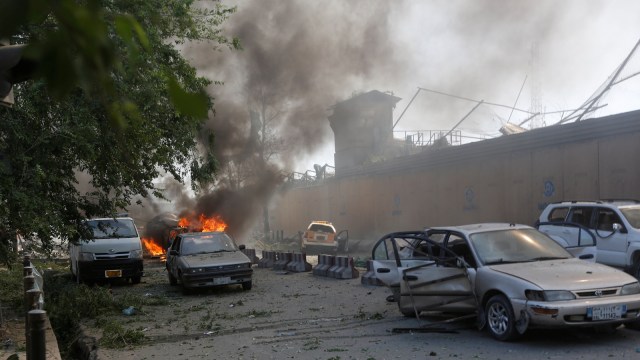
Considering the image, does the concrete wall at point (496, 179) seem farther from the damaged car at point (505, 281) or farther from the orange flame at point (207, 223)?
the damaged car at point (505, 281)

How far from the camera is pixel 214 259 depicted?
485 inches

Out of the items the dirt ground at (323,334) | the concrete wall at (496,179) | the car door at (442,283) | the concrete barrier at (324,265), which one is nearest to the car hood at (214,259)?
the dirt ground at (323,334)

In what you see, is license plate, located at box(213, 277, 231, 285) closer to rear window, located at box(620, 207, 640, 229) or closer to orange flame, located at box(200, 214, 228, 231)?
rear window, located at box(620, 207, 640, 229)

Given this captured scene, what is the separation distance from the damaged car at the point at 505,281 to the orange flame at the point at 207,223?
1767 cm

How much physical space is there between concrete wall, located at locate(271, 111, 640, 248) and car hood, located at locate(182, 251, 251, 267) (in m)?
10.4

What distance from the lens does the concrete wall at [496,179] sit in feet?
51.3

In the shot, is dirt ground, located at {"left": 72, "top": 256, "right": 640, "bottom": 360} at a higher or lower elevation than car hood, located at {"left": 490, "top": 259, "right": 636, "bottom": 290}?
lower

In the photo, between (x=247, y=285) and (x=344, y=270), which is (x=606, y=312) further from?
(x=344, y=270)

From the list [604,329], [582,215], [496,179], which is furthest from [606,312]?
[496,179]

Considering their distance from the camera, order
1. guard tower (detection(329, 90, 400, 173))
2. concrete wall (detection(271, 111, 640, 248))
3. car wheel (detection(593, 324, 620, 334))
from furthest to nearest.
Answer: guard tower (detection(329, 90, 400, 173)) < concrete wall (detection(271, 111, 640, 248)) < car wheel (detection(593, 324, 620, 334))

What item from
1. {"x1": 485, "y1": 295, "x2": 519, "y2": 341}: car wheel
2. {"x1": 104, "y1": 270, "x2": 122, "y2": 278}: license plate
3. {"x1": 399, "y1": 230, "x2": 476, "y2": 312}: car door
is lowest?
{"x1": 104, "y1": 270, "x2": 122, "y2": 278}: license plate

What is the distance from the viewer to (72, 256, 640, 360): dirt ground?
6.24 meters

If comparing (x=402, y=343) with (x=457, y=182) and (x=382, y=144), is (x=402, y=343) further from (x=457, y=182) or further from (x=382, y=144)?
(x=382, y=144)

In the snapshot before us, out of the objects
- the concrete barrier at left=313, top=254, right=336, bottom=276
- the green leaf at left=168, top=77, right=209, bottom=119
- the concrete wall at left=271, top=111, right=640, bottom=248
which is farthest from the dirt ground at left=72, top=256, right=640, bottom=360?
the concrete wall at left=271, top=111, right=640, bottom=248
